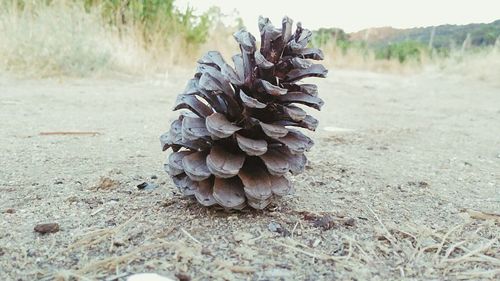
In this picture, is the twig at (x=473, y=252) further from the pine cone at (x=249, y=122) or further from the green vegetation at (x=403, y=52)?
the green vegetation at (x=403, y=52)

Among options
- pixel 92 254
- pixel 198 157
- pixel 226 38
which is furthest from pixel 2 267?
pixel 226 38

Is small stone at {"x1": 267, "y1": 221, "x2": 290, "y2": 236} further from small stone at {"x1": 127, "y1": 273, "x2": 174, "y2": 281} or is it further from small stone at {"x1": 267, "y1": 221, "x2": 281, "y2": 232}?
small stone at {"x1": 127, "y1": 273, "x2": 174, "y2": 281}

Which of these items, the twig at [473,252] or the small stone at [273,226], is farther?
the small stone at [273,226]

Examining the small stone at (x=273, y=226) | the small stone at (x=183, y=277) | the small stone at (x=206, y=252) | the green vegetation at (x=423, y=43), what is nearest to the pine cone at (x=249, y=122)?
the small stone at (x=273, y=226)

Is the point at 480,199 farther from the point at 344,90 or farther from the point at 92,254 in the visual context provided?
the point at 344,90

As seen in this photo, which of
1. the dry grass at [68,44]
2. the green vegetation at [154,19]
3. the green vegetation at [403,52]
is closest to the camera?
the dry grass at [68,44]

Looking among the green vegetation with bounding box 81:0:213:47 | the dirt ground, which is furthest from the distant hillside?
the dirt ground
